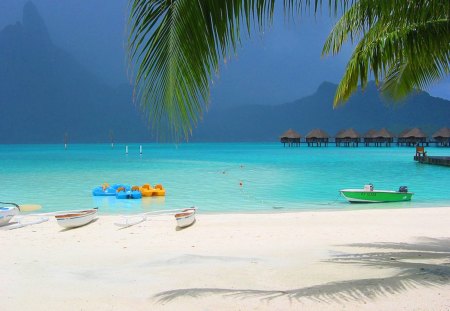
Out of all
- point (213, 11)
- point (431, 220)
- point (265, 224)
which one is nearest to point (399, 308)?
point (213, 11)

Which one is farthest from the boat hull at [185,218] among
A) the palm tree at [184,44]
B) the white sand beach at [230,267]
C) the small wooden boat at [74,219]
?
the palm tree at [184,44]

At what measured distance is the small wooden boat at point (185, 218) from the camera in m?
7.76

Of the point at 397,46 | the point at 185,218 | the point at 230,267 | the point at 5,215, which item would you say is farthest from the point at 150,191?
the point at 397,46

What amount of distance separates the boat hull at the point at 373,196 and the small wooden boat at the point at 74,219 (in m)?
7.22

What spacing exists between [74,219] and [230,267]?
419 cm

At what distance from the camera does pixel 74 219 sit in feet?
25.7

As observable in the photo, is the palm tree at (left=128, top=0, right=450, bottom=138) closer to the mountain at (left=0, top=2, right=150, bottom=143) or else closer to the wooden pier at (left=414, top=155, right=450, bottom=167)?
the wooden pier at (left=414, top=155, right=450, bottom=167)

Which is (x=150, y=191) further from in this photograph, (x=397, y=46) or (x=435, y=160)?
(x=435, y=160)

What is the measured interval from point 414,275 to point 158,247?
11.0 feet

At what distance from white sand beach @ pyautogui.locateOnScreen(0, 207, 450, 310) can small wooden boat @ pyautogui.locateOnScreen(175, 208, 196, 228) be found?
23cm

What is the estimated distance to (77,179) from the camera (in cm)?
2111

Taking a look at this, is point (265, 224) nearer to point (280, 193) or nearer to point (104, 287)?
point (104, 287)

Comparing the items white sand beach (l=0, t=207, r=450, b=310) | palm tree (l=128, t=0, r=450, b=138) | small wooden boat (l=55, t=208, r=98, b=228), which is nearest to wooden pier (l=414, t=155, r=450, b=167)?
white sand beach (l=0, t=207, r=450, b=310)

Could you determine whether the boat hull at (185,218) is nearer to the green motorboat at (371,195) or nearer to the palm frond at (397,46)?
the palm frond at (397,46)
